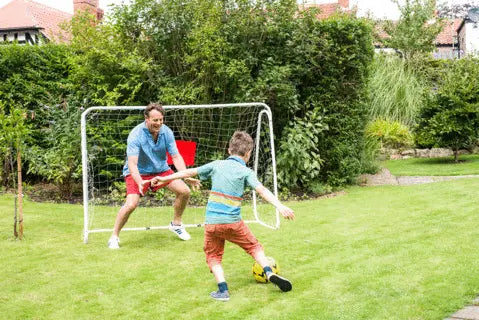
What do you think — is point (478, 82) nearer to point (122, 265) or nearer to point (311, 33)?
point (311, 33)

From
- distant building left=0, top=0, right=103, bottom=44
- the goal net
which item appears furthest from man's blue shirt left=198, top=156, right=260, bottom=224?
distant building left=0, top=0, right=103, bottom=44

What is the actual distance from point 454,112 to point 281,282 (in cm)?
937

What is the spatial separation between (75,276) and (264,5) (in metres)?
6.82

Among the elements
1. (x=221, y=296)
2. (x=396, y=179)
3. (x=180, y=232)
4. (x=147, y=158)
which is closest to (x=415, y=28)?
(x=396, y=179)

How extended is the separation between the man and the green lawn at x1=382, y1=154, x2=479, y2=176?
6662mm

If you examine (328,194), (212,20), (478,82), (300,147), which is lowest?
(328,194)

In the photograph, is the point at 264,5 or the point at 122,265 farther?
the point at 264,5

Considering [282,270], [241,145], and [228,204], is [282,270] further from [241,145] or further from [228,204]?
[241,145]

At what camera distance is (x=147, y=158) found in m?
6.38

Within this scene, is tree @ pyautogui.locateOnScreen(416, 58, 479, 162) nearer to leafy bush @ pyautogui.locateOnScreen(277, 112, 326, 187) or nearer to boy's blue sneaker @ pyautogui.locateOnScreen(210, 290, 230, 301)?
leafy bush @ pyautogui.locateOnScreen(277, 112, 326, 187)

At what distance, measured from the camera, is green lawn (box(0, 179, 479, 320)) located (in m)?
4.14

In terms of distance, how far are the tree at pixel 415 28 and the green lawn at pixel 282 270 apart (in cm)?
1600

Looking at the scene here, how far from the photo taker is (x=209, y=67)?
10266 millimetres

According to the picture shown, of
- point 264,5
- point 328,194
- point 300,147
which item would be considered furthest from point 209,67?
point 328,194
